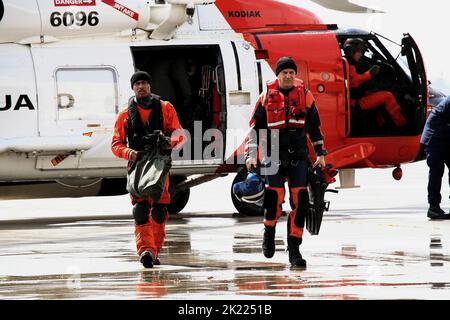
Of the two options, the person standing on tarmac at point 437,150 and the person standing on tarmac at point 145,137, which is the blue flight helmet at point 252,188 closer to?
the person standing on tarmac at point 145,137

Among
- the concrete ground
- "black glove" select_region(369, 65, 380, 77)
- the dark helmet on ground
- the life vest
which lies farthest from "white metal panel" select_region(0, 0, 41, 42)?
the life vest

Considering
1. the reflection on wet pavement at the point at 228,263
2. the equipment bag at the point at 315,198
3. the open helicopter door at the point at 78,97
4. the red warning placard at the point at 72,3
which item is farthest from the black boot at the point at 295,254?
the red warning placard at the point at 72,3

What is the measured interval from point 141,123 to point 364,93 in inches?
286

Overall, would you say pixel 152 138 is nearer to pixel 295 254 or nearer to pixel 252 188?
pixel 252 188

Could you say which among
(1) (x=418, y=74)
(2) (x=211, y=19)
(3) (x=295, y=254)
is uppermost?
(2) (x=211, y=19)

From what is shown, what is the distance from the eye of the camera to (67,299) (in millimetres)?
10617

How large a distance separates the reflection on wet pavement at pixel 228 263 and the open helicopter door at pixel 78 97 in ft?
3.12

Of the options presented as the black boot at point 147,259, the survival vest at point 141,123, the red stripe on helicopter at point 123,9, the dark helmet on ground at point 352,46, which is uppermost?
the red stripe on helicopter at point 123,9

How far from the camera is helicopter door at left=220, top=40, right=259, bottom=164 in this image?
18.9 meters

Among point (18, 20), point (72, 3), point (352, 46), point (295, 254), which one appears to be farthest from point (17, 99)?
point (295, 254)

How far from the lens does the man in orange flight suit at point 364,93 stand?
1973cm

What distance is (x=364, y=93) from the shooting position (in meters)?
19.8

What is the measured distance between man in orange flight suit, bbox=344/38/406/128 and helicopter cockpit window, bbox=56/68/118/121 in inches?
136
